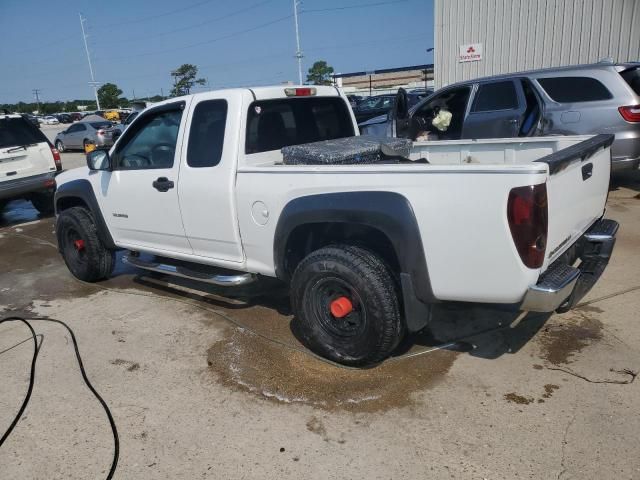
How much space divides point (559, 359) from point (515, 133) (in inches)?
187

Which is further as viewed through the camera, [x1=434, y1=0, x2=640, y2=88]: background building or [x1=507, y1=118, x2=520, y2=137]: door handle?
[x1=434, y1=0, x2=640, y2=88]: background building

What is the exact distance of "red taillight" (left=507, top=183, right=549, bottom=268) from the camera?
8.42 feet

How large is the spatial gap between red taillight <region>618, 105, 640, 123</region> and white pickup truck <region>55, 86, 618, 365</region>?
3231 millimetres

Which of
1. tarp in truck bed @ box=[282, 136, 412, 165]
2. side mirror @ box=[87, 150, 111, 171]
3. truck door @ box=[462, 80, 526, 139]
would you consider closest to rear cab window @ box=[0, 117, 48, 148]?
side mirror @ box=[87, 150, 111, 171]

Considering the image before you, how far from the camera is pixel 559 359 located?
11.2 feet

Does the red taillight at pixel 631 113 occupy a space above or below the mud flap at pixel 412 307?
above

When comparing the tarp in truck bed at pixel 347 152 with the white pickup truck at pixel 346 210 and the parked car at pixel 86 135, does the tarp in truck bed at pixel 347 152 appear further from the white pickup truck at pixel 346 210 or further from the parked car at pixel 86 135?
the parked car at pixel 86 135

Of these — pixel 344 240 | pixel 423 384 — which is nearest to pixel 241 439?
pixel 423 384

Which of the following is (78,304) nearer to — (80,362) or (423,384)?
(80,362)

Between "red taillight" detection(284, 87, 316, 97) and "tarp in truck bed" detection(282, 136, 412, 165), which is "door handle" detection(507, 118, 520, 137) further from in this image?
"red taillight" detection(284, 87, 316, 97)

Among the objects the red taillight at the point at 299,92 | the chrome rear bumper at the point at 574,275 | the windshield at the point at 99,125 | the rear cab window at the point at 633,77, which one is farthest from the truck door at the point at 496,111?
the windshield at the point at 99,125

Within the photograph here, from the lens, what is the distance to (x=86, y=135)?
70.3 feet

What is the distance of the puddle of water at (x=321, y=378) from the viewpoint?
3141 mm

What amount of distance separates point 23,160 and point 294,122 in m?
6.62
